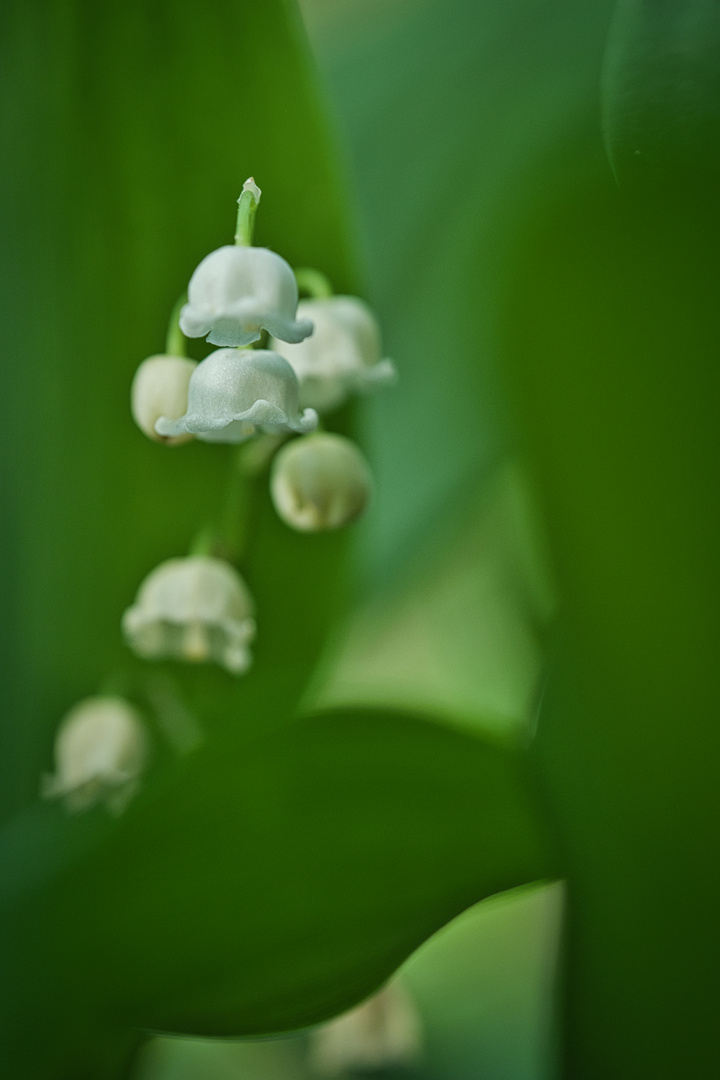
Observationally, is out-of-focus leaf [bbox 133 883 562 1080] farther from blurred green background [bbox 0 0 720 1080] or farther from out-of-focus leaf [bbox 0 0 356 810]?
out-of-focus leaf [bbox 0 0 356 810]

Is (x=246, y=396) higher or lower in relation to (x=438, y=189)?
lower

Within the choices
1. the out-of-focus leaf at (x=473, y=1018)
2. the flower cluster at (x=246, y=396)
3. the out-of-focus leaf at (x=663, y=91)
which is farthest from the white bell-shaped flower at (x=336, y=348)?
the out-of-focus leaf at (x=473, y=1018)

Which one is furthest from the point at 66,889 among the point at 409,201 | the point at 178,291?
the point at 409,201

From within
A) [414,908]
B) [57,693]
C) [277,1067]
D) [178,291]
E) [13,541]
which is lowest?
[277,1067]

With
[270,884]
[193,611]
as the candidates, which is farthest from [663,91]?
[270,884]

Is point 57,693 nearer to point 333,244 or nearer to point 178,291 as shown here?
point 178,291

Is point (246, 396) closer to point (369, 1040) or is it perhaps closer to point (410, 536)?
point (410, 536)
